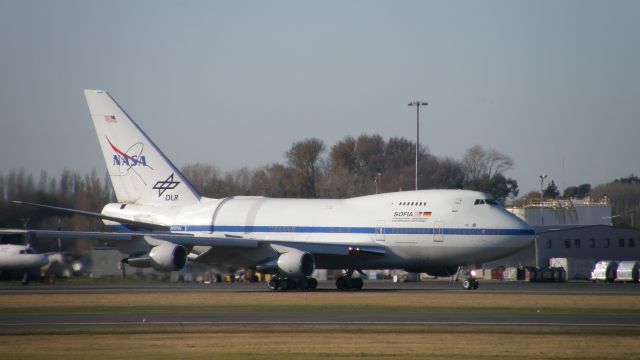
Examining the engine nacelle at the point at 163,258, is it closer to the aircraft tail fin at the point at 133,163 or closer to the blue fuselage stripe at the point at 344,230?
the blue fuselage stripe at the point at 344,230

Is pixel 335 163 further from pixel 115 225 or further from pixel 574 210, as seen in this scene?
pixel 115 225

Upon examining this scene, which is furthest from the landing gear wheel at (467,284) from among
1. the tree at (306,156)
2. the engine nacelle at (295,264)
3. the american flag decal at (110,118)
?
the tree at (306,156)

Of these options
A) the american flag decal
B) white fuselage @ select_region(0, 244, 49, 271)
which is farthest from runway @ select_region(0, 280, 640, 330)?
the american flag decal

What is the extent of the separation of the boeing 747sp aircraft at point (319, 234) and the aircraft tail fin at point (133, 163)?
55cm

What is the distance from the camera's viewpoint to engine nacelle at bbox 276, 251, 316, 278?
52.0 m

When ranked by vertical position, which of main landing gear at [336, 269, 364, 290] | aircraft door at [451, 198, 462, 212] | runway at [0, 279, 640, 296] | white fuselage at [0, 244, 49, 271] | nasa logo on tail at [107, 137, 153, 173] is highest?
nasa logo on tail at [107, 137, 153, 173]

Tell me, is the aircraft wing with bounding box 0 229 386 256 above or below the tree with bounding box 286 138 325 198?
below

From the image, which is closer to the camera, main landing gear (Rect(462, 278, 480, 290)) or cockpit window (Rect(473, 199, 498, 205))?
cockpit window (Rect(473, 199, 498, 205))

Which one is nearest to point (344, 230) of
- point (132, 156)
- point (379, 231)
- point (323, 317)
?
point (379, 231)

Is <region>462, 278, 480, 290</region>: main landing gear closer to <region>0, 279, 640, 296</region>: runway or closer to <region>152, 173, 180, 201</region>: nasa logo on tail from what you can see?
<region>0, 279, 640, 296</region>: runway

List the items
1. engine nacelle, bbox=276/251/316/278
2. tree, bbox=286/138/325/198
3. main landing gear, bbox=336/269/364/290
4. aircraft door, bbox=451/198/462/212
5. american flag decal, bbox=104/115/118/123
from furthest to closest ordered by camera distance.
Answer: tree, bbox=286/138/325/198 → american flag decal, bbox=104/115/118/123 → main landing gear, bbox=336/269/364/290 → aircraft door, bbox=451/198/462/212 → engine nacelle, bbox=276/251/316/278

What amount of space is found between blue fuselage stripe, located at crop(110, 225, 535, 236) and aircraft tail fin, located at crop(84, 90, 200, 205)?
Result: 2.37 meters

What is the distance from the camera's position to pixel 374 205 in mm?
56219

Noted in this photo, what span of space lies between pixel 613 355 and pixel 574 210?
338ft
